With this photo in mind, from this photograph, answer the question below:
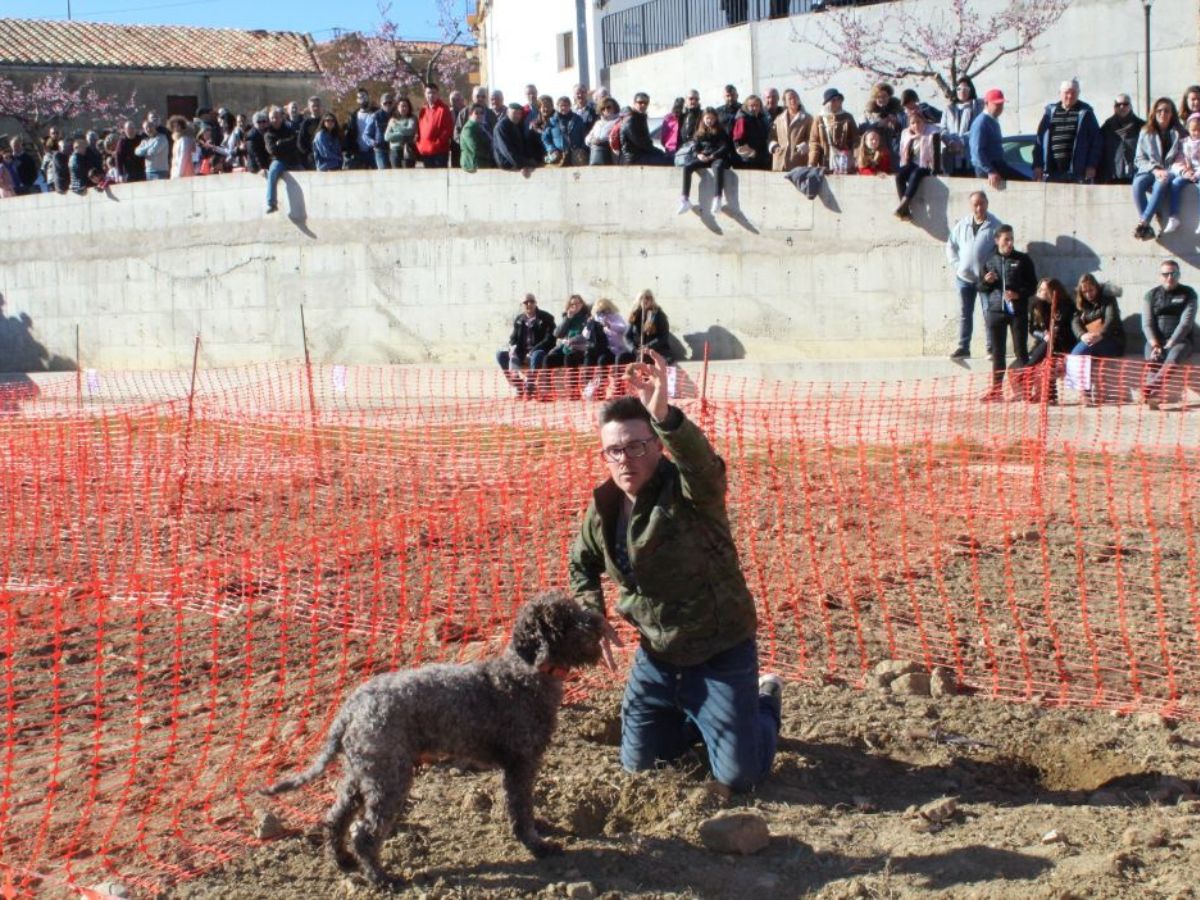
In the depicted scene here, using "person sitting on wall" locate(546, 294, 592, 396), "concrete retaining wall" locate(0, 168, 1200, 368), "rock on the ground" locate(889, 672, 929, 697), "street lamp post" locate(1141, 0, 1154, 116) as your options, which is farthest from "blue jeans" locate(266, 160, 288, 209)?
"rock on the ground" locate(889, 672, 929, 697)

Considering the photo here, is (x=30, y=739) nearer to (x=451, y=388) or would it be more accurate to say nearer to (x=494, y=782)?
(x=494, y=782)

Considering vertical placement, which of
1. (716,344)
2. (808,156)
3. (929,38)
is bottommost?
(716,344)

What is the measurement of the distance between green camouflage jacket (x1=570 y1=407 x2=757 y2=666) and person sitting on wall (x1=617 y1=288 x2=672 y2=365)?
38.6 feet

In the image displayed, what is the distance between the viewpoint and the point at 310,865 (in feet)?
15.8

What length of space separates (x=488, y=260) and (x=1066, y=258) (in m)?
8.34

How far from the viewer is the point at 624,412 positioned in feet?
16.5

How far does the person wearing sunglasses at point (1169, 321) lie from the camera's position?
14.0m

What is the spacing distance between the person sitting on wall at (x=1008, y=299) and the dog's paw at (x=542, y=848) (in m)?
11.1

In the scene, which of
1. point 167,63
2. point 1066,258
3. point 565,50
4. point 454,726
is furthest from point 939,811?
point 167,63

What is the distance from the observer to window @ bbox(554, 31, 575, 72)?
116 feet

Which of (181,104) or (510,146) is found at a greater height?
(181,104)

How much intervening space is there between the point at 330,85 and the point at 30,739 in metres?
41.5

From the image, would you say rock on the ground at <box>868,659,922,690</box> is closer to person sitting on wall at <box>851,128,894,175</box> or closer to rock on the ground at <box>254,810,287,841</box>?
rock on the ground at <box>254,810,287,841</box>

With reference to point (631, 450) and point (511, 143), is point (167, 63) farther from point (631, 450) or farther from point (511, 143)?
point (631, 450)
